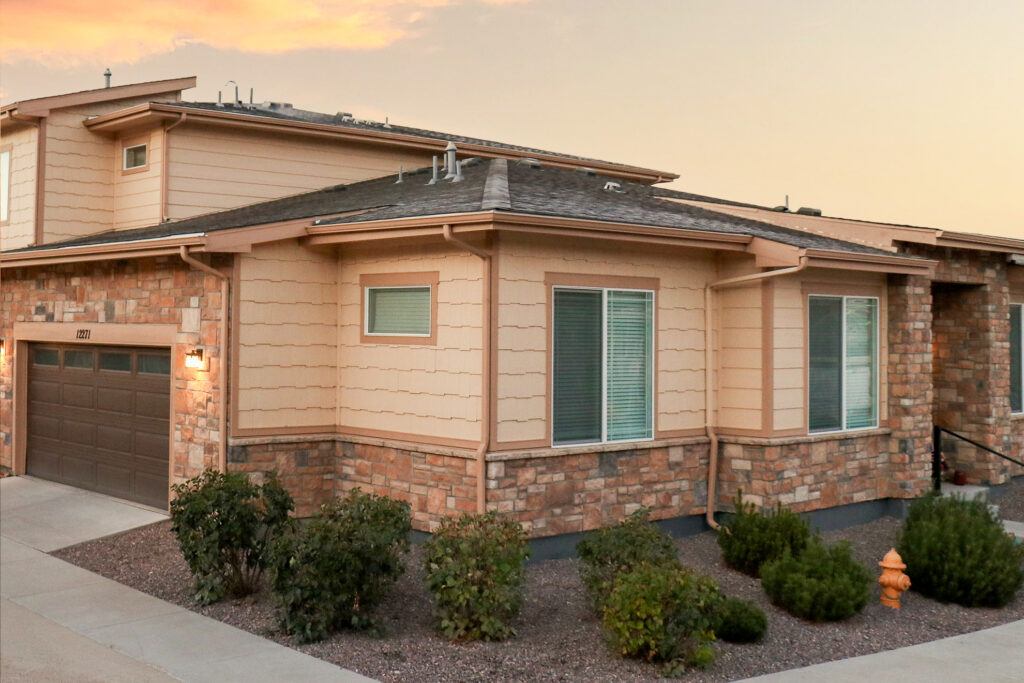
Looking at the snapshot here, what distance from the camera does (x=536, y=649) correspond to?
761cm

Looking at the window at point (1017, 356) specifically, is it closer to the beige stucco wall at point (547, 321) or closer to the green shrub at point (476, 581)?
the beige stucco wall at point (547, 321)

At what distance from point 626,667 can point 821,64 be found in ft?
34.7

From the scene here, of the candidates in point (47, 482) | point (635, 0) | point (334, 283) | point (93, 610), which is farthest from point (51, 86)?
point (93, 610)

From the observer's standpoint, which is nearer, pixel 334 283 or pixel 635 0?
pixel 334 283

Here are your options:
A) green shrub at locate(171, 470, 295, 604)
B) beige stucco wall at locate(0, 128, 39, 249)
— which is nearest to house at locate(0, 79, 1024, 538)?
beige stucco wall at locate(0, 128, 39, 249)

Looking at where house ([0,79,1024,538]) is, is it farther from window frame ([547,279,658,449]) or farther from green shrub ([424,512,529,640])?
green shrub ([424,512,529,640])

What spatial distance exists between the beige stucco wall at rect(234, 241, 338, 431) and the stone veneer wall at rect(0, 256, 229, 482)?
38 centimetres

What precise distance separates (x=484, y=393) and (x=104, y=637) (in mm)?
3931

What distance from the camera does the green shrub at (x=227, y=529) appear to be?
28.7 ft

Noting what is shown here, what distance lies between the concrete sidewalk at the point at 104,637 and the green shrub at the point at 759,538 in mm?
4585

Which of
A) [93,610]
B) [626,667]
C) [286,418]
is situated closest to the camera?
[626,667]

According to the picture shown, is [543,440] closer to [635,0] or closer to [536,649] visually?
[536,649]

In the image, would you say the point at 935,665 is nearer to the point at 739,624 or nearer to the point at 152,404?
the point at 739,624

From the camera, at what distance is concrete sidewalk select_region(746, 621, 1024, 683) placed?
7.24 meters
